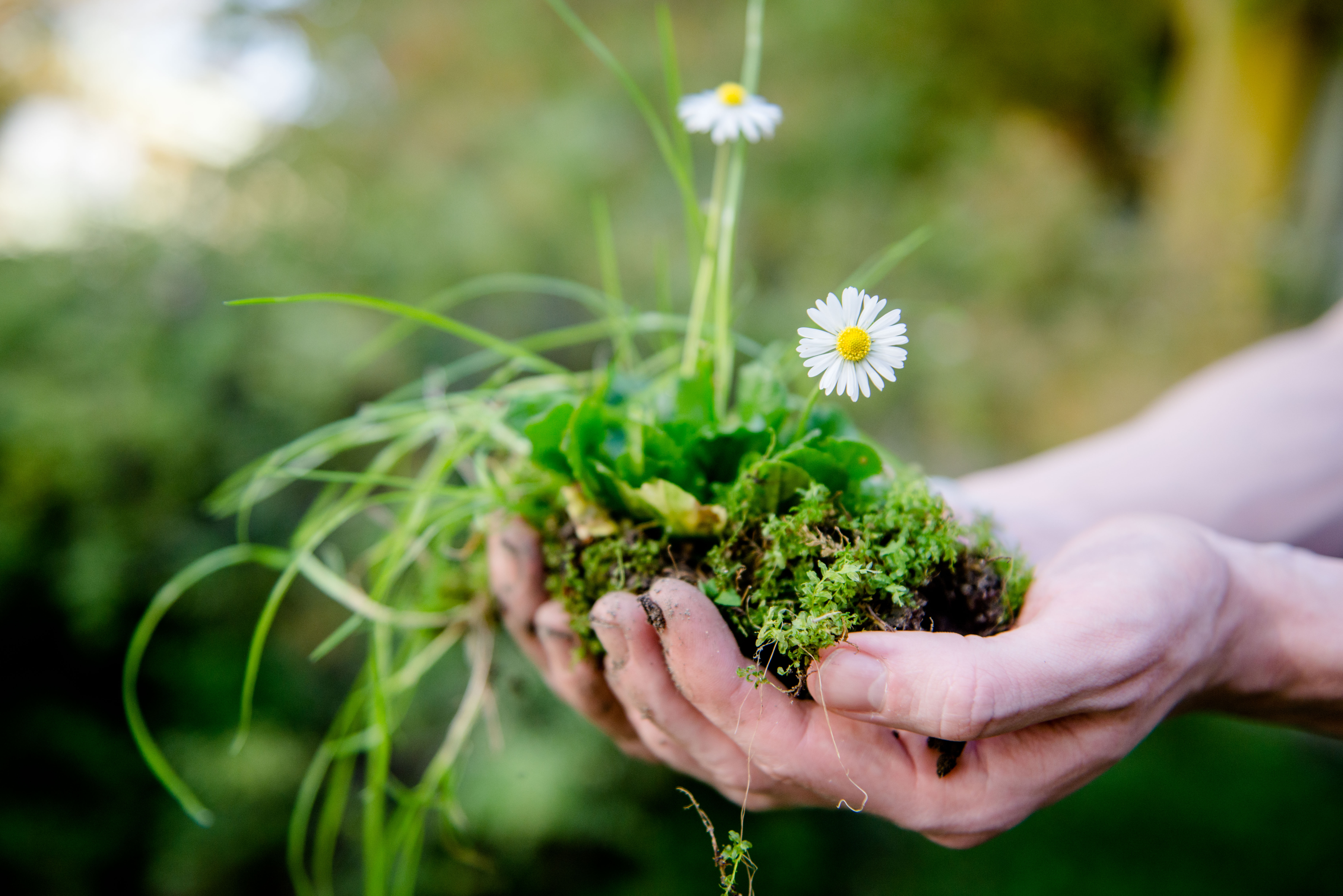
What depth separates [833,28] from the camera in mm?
2807

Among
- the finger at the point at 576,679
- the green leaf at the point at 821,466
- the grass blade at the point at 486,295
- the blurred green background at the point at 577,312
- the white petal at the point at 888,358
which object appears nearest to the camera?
the white petal at the point at 888,358

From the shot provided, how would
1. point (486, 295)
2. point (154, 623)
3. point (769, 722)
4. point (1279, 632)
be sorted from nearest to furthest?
point (769, 722)
point (1279, 632)
point (154, 623)
point (486, 295)

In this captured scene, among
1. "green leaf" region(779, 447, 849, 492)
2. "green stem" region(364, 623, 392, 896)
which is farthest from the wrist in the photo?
"green stem" region(364, 623, 392, 896)

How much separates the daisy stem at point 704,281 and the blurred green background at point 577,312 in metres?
0.60

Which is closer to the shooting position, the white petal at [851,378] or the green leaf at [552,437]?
the white petal at [851,378]

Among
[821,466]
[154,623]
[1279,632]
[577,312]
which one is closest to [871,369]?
[821,466]

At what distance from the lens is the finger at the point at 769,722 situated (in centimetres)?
51

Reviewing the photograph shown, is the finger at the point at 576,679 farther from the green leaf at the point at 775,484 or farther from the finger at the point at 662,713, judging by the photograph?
the green leaf at the point at 775,484

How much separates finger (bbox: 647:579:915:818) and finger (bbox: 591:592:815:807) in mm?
18

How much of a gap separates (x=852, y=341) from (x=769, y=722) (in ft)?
0.95

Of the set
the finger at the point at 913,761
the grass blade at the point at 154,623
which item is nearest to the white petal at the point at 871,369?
the finger at the point at 913,761

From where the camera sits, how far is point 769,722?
0.54m

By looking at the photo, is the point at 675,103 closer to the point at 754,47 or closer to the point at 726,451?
the point at 754,47

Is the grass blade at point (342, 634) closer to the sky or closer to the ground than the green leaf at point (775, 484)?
closer to the ground
